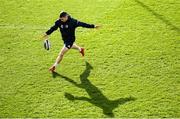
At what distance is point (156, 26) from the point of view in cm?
1176

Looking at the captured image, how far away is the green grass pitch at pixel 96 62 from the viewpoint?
8.77 m

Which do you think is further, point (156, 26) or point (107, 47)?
point (156, 26)

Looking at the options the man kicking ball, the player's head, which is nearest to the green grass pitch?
the man kicking ball

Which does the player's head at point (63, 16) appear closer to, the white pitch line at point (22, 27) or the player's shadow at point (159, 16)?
the white pitch line at point (22, 27)

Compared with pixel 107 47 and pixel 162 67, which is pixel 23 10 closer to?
pixel 107 47

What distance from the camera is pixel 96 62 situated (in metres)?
10.3

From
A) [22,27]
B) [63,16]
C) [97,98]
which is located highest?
[63,16]

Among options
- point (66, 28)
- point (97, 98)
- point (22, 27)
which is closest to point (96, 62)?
point (66, 28)

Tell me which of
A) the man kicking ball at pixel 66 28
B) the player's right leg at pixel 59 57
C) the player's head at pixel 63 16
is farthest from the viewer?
the player's right leg at pixel 59 57

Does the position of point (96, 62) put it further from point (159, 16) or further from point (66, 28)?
point (159, 16)

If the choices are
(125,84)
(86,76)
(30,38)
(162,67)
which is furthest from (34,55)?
(162,67)

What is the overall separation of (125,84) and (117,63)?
961mm

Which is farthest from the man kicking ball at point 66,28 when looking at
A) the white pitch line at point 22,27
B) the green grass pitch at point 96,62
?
the white pitch line at point 22,27

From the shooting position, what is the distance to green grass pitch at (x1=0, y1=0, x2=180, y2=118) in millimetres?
8773
